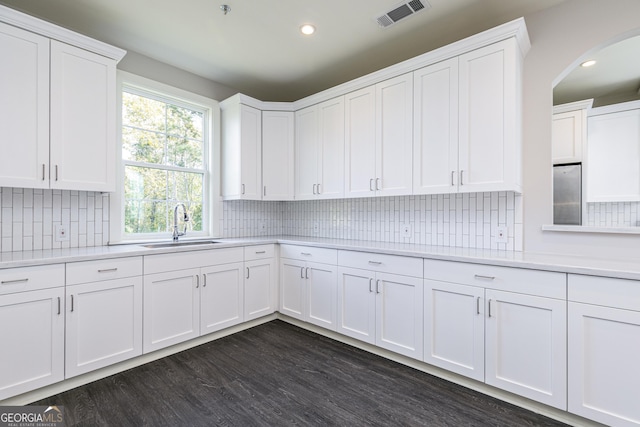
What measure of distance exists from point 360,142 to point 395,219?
2.82ft

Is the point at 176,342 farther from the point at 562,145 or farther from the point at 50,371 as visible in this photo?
the point at 562,145

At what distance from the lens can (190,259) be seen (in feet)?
8.70

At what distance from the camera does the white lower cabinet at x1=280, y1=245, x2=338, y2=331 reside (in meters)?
2.86

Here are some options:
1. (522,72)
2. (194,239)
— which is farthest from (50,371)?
(522,72)

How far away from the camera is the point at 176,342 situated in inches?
100

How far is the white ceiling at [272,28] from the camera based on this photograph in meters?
2.24

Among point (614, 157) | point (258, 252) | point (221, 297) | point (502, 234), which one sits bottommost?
point (221, 297)

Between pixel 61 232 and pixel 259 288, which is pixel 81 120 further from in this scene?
pixel 259 288

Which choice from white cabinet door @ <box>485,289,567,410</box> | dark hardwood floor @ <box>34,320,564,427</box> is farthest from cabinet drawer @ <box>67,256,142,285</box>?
white cabinet door @ <box>485,289,567,410</box>

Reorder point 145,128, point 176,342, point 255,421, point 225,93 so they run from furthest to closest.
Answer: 1. point 225,93
2. point 145,128
3. point 176,342
4. point 255,421

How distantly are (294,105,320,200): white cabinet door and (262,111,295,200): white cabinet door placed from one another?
0.09m

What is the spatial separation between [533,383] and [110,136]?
3.47m

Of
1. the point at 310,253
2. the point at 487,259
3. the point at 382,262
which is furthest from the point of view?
the point at 310,253

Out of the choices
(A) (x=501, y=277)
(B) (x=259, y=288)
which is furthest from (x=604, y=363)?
(B) (x=259, y=288)
